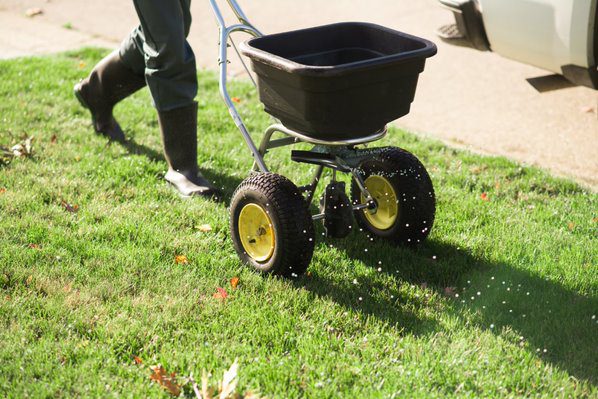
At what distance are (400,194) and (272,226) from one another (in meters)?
0.64

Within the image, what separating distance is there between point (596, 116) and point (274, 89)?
2.90m

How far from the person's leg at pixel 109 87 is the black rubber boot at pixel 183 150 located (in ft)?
1.59

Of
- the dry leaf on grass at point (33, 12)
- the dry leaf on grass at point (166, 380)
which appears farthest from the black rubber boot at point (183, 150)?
the dry leaf on grass at point (33, 12)

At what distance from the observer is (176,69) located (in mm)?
4539

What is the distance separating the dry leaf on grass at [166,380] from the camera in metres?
3.04

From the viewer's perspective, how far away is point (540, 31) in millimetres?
4492

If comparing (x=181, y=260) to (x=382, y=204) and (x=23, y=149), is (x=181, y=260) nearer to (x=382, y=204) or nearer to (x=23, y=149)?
(x=382, y=204)

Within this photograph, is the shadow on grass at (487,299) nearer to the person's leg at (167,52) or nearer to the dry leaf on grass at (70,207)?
the person's leg at (167,52)

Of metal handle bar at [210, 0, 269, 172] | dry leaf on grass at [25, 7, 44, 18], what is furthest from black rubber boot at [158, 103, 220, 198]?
dry leaf on grass at [25, 7, 44, 18]

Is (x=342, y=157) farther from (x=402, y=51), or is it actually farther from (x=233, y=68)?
(x=233, y=68)

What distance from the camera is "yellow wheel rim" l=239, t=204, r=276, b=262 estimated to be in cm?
384

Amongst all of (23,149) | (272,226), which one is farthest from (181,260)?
(23,149)

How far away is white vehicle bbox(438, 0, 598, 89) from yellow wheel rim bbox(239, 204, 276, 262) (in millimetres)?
1814

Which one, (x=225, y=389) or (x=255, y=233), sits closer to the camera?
(x=225, y=389)
